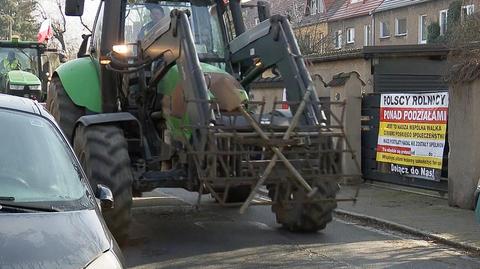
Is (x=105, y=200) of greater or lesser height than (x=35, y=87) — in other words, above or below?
below

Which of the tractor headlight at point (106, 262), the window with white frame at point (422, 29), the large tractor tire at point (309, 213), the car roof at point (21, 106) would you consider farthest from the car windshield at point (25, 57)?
the window with white frame at point (422, 29)

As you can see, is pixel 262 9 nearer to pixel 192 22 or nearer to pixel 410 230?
pixel 192 22

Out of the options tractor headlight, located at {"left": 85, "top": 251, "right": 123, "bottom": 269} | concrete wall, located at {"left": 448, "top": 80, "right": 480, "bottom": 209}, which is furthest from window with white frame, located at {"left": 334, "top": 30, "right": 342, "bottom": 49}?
tractor headlight, located at {"left": 85, "top": 251, "right": 123, "bottom": 269}

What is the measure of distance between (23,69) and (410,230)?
13.1 m

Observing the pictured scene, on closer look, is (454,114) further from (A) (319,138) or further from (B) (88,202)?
(B) (88,202)

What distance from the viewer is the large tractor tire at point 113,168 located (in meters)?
7.48

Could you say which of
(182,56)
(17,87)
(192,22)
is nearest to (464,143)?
(192,22)

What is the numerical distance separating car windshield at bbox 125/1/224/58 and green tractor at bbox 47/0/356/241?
15mm

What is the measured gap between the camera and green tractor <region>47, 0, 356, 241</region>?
23.4 ft

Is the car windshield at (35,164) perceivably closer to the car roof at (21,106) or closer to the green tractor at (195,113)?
the car roof at (21,106)

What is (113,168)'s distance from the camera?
7551mm

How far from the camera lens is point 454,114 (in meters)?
11.3

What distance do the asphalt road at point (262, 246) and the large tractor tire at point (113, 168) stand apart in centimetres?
42

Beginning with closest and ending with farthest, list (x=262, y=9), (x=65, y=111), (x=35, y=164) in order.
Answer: (x=35, y=164), (x=65, y=111), (x=262, y=9)
